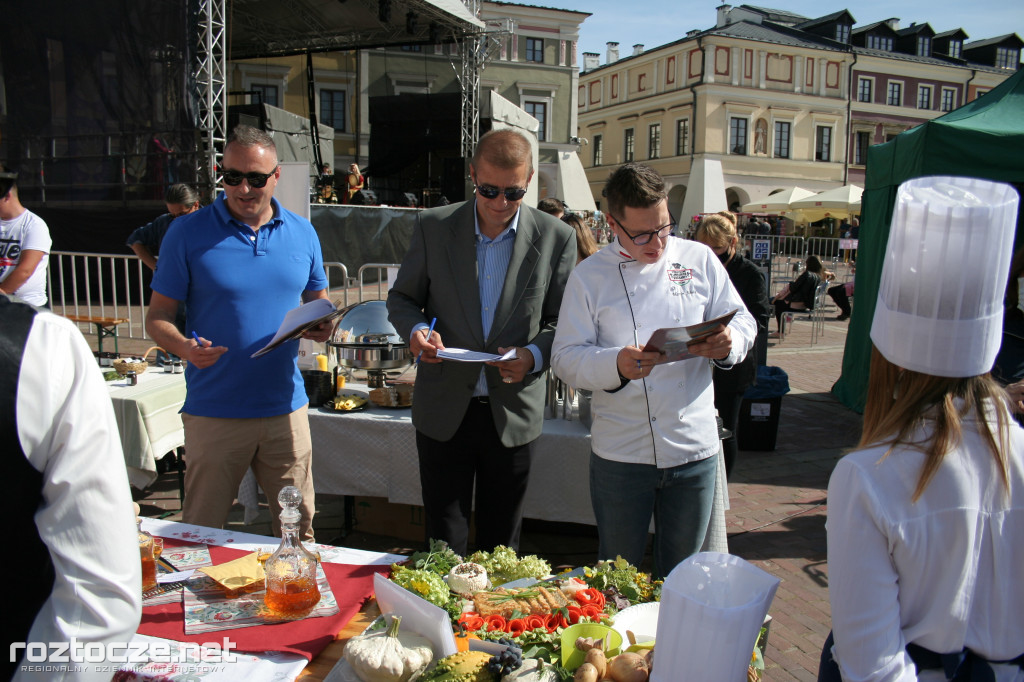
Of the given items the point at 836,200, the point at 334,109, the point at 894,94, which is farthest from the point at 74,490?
the point at 894,94

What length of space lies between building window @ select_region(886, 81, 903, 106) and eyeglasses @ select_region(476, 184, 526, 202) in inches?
2079

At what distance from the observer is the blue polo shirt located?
106 inches

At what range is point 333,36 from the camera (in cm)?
1848

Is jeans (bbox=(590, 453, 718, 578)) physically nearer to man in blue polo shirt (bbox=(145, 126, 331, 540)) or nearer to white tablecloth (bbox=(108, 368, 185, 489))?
man in blue polo shirt (bbox=(145, 126, 331, 540))

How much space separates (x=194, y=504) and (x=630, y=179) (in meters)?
2.03

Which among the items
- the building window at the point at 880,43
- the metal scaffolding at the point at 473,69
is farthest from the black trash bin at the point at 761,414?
the building window at the point at 880,43

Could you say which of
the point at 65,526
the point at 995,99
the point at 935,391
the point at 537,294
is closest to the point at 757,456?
the point at 995,99

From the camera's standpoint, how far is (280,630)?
5.68ft

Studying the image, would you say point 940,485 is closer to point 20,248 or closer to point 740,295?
point 740,295

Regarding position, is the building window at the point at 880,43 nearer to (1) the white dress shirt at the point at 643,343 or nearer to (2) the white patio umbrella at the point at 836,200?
(2) the white patio umbrella at the point at 836,200

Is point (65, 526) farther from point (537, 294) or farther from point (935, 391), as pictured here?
point (537, 294)

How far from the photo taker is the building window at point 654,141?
45938 mm

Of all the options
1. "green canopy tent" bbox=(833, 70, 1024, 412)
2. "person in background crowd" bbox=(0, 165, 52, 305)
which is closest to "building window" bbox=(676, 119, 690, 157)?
"green canopy tent" bbox=(833, 70, 1024, 412)

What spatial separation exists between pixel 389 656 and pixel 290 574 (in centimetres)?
45
